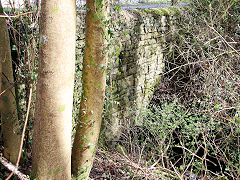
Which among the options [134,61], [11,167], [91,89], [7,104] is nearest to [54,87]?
[91,89]

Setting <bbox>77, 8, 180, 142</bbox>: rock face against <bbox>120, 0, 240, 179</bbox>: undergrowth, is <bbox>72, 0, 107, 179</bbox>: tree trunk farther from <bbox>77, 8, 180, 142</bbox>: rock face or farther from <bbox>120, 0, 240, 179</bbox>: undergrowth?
<bbox>77, 8, 180, 142</bbox>: rock face

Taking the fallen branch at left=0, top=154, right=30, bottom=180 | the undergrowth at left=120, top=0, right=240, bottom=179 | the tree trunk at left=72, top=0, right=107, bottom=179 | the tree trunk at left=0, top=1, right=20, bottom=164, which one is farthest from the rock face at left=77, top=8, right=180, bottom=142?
the fallen branch at left=0, top=154, right=30, bottom=180

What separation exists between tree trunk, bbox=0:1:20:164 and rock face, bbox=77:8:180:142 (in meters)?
1.30

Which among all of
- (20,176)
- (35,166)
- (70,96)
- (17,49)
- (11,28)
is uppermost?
(11,28)

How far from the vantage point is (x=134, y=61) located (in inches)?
203

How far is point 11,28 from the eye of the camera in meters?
2.75

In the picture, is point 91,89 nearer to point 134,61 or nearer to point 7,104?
point 7,104

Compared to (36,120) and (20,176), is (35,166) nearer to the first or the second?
(36,120)

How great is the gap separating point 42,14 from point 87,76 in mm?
758

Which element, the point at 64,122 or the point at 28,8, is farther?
the point at 28,8

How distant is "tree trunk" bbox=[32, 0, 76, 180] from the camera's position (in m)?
1.71

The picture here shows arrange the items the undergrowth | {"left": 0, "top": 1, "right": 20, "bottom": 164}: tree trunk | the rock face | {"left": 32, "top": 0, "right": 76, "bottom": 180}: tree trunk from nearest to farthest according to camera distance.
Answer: {"left": 32, "top": 0, "right": 76, "bottom": 180}: tree trunk < {"left": 0, "top": 1, "right": 20, "bottom": 164}: tree trunk < the undergrowth < the rock face

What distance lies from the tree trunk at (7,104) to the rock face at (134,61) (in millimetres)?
1305

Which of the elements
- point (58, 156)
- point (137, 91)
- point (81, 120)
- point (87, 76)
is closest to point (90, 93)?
point (87, 76)
